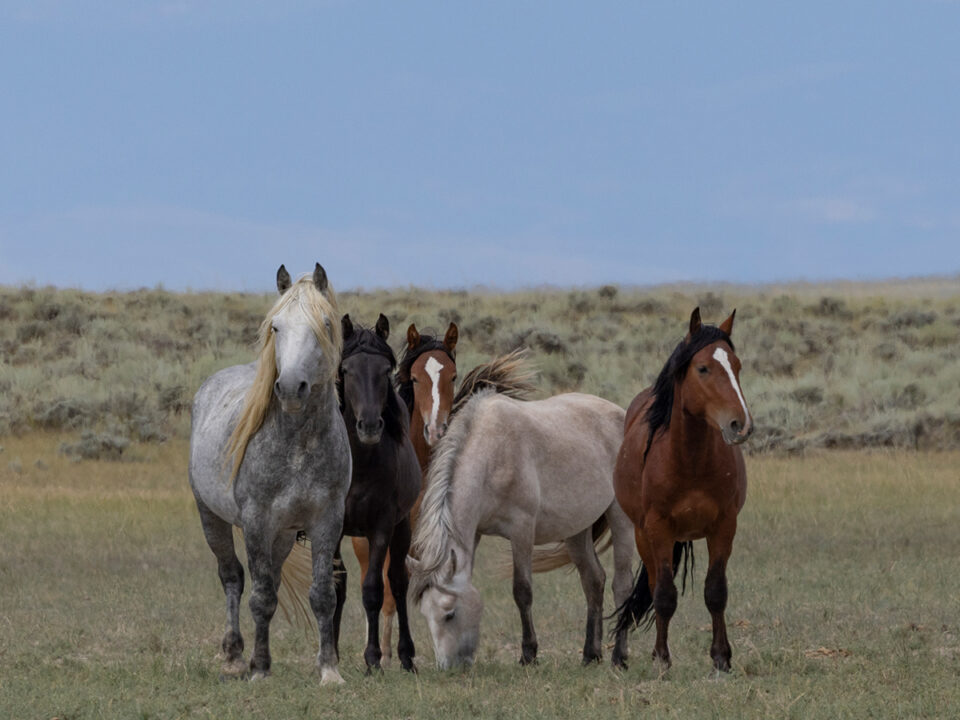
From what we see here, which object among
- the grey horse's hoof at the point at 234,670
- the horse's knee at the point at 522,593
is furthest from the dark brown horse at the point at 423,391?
the grey horse's hoof at the point at 234,670

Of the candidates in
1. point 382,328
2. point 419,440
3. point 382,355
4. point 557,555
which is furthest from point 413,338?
point 557,555

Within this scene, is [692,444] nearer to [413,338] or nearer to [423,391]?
[423,391]

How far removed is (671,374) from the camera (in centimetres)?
841

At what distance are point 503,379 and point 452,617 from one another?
271cm

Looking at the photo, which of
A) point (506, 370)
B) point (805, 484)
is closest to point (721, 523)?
point (506, 370)

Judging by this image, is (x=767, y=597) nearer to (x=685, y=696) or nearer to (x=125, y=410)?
(x=685, y=696)

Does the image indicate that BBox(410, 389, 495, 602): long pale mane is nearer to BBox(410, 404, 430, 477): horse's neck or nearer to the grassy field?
BBox(410, 404, 430, 477): horse's neck

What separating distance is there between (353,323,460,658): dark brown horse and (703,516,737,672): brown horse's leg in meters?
2.19

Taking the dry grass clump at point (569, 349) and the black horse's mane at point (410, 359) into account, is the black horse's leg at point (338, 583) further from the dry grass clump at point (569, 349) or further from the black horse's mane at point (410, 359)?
the dry grass clump at point (569, 349)

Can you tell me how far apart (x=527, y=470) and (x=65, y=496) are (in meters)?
12.1

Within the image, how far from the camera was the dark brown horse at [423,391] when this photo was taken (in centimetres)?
934

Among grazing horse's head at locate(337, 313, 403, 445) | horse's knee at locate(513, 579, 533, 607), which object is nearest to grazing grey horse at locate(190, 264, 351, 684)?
grazing horse's head at locate(337, 313, 403, 445)

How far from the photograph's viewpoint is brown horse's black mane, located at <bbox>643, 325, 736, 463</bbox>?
8.14 meters

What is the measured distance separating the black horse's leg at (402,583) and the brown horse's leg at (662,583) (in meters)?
1.65
